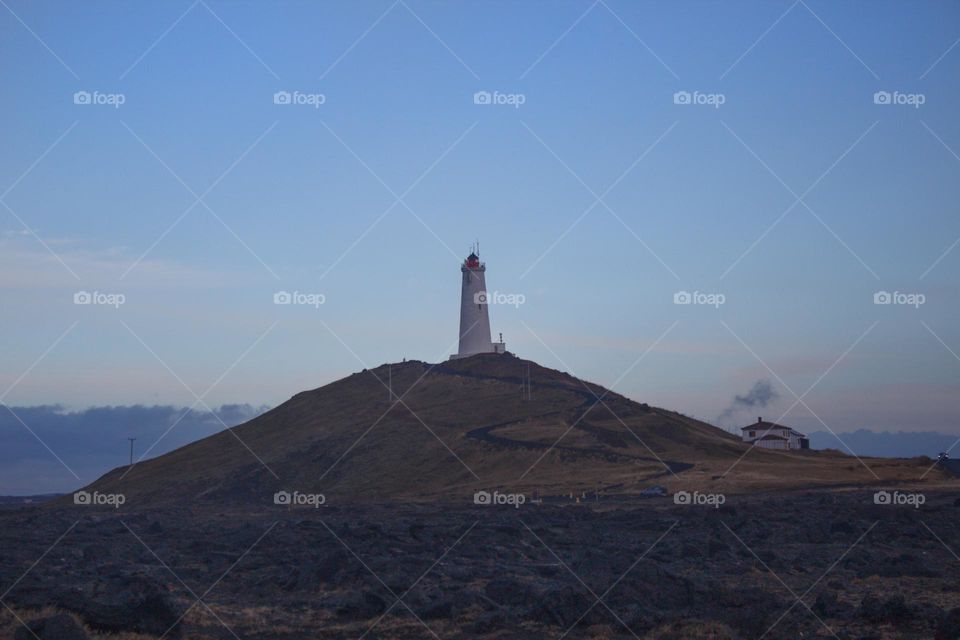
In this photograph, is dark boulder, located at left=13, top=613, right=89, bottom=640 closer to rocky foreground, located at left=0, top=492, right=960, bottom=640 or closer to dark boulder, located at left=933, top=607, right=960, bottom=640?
rocky foreground, located at left=0, top=492, right=960, bottom=640

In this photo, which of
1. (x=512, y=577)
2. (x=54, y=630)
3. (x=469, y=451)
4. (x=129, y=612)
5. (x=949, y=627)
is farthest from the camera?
(x=469, y=451)

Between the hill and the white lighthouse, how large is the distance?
235 cm

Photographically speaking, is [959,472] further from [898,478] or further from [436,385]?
[436,385]

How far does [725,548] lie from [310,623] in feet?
51.6

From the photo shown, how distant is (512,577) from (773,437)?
251 feet

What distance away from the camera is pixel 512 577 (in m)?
28.3

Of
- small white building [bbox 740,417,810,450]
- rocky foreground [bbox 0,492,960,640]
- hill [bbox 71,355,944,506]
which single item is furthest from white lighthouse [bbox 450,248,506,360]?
rocky foreground [bbox 0,492,960,640]

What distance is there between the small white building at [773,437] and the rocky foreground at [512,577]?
49.9 m

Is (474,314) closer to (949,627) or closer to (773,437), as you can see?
(773,437)

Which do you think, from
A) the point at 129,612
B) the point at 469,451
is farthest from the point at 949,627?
the point at 469,451

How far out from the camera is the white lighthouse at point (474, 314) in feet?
375

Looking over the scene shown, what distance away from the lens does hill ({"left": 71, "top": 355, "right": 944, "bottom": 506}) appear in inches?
2921

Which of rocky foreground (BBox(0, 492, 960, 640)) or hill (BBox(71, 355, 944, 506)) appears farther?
hill (BBox(71, 355, 944, 506))

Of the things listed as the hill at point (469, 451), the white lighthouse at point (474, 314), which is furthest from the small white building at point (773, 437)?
the white lighthouse at point (474, 314)
